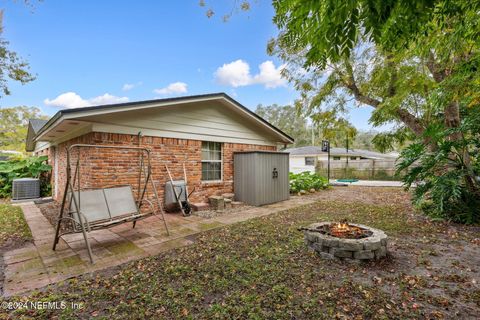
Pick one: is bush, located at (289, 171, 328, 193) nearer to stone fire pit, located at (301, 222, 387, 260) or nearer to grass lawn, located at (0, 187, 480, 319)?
grass lawn, located at (0, 187, 480, 319)

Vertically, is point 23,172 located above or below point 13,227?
above

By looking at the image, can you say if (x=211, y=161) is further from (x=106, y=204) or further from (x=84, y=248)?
(x=84, y=248)

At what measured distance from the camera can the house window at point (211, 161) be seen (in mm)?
7438

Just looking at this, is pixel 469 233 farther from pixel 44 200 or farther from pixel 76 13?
pixel 44 200

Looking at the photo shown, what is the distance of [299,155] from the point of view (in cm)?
2281

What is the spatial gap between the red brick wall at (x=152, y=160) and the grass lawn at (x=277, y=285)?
2.74 metres

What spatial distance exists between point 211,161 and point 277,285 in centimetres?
536

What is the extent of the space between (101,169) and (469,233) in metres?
7.87

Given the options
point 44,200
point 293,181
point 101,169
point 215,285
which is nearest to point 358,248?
point 215,285

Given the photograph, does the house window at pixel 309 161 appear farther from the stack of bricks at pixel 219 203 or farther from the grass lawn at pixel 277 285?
the grass lawn at pixel 277 285

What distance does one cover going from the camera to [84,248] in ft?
12.7

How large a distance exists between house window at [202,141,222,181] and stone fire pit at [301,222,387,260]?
4.44 m

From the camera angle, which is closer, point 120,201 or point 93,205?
point 93,205

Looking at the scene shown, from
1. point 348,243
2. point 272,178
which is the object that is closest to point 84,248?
point 348,243
